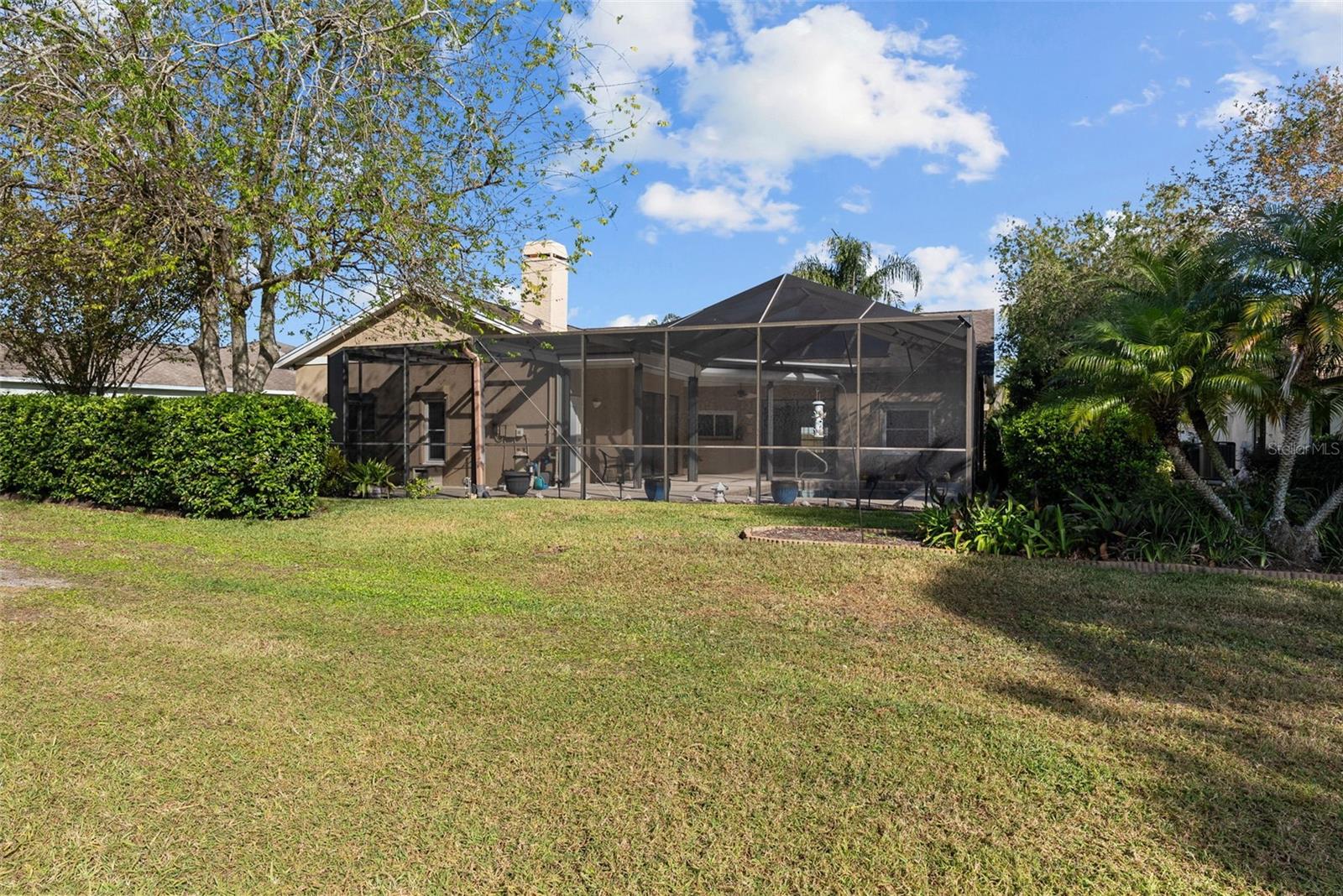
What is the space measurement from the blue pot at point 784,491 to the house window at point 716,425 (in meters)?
1.96

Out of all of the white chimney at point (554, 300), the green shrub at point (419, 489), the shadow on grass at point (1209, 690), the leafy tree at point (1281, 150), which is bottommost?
the shadow on grass at point (1209, 690)

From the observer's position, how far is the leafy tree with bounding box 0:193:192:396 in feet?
33.1

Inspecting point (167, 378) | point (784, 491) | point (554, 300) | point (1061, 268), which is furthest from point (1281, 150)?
point (167, 378)

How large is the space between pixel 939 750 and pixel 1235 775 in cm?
119

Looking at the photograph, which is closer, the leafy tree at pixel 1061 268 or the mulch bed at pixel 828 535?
the mulch bed at pixel 828 535

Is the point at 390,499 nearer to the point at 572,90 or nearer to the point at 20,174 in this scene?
the point at 20,174

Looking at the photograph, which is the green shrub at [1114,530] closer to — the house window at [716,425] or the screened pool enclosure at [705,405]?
the screened pool enclosure at [705,405]

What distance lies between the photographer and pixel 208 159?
32.0 feet

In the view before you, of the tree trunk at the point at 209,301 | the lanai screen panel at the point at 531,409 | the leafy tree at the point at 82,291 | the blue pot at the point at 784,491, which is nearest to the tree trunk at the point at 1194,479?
the blue pot at the point at 784,491

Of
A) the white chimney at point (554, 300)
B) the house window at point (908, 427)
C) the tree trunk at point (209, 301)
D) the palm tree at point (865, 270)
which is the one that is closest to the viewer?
the tree trunk at point (209, 301)

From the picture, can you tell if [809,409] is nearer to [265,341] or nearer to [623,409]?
[623,409]

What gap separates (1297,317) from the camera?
7652 mm

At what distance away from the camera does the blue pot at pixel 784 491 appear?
46.3 ft

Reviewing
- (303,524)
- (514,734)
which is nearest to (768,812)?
(514,734)
